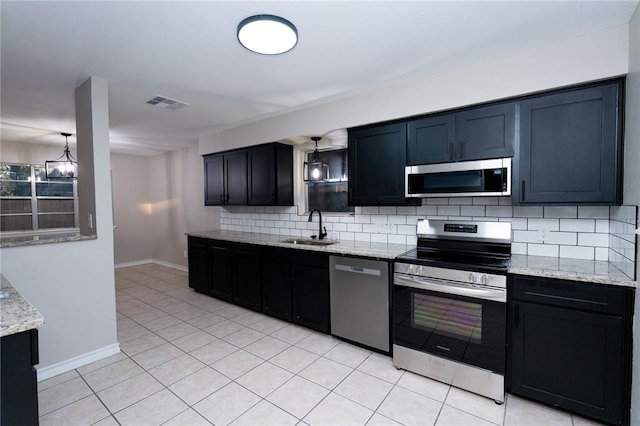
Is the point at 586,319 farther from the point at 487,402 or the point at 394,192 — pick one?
the point at 394,192

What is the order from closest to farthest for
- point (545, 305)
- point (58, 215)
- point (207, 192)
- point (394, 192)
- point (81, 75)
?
point (545, 305)
point (81, 75)
point (394, 192)
point (207, 192)
point (58, 215)

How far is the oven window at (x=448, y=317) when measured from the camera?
220 centimetres

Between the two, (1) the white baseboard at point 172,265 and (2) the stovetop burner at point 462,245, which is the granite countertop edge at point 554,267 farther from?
(1) the white baseboard at point 172,265

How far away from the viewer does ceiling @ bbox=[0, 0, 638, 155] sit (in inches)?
69.6

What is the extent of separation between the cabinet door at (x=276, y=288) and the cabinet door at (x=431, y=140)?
1.81 metres

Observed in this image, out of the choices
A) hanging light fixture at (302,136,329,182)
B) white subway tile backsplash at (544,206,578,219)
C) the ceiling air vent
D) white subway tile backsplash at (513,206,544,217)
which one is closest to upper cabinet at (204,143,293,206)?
hanging light fixture at (302,136,329,182)

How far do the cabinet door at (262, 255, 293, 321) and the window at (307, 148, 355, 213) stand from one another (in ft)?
3.08

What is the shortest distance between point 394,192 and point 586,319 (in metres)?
1.63

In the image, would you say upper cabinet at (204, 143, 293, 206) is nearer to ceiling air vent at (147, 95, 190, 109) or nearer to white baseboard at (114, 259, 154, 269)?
ceiling air vent at (147, 95, 190, 109)

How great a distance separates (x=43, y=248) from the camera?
8.16ft

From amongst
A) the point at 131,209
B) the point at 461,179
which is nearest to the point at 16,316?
the point at 461,179

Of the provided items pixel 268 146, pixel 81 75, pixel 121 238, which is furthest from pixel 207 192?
pixel 121 238

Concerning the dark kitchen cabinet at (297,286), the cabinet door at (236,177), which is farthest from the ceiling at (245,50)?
the dark kitchen cabinet at (297,286)

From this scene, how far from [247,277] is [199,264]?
1.16m
